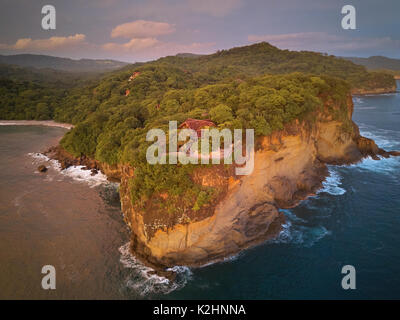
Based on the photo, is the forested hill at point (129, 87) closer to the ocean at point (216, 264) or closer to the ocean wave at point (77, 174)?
the ocean wave at point (77, 174)

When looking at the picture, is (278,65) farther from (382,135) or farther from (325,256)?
(325,256)

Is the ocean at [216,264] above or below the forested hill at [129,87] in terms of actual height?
below

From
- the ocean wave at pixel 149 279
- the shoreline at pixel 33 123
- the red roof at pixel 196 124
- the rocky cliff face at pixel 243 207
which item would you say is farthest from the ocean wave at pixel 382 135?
the shoreline at pixel 33 123

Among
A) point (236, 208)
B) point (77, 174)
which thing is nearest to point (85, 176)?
point (77, 174)

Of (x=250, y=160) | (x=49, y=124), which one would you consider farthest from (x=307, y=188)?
(x=49, y=124)
